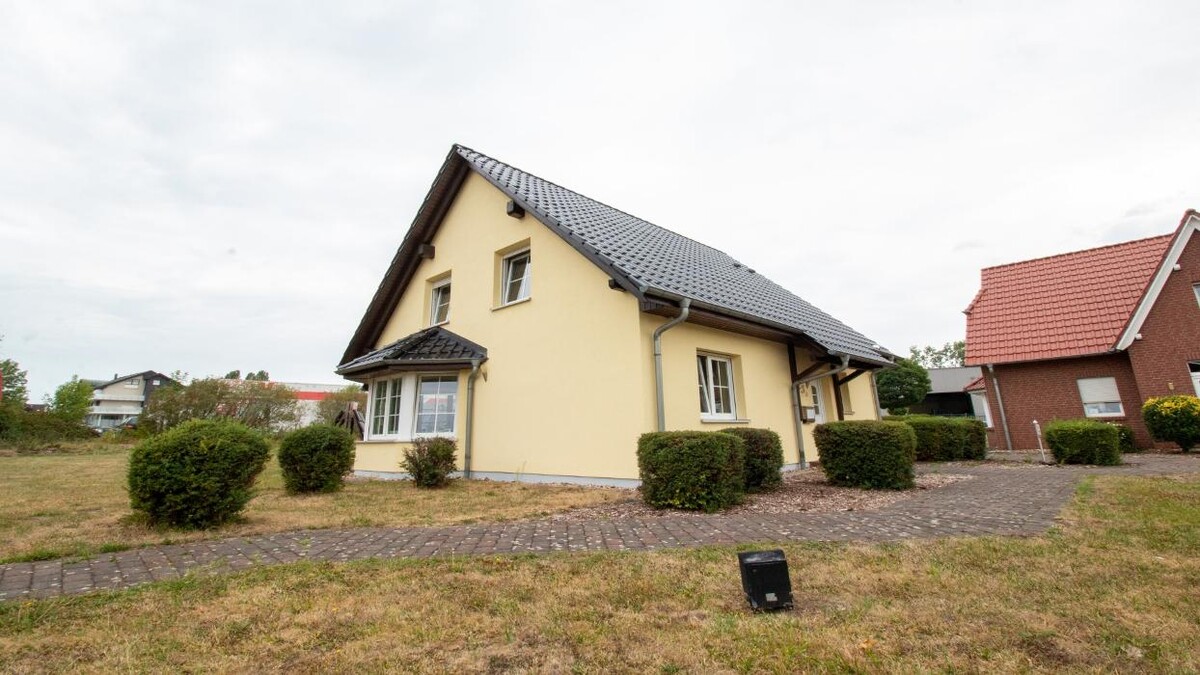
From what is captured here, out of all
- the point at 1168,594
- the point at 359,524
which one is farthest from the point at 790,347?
the point at 359,524

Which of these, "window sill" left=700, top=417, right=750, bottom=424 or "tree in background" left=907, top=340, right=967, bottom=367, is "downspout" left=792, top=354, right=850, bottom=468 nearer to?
"window sill" left=700, top=417, right=750, bottom=424

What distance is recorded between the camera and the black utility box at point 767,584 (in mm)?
2688

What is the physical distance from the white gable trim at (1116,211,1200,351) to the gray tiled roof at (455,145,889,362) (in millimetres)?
6967

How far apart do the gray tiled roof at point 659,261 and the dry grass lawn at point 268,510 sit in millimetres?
3619

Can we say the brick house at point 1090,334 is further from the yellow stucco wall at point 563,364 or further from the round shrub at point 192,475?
the round shrub at point 192,475

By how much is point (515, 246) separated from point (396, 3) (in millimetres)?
4559

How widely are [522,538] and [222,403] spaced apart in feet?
114

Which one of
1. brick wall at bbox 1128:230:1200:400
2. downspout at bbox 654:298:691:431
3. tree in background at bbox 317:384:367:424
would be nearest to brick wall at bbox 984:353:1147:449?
brick wall at bbox 1128:230:1200:400

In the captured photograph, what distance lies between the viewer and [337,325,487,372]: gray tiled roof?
10188 millimetres

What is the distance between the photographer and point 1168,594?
2.79 meters

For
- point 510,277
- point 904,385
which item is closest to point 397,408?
point 510,277

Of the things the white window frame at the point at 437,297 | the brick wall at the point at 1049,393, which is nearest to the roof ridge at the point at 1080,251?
the brick wall at the point at 1049,393

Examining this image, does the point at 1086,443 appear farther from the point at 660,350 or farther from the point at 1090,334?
the point at 660,350

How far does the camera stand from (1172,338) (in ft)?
45.3
